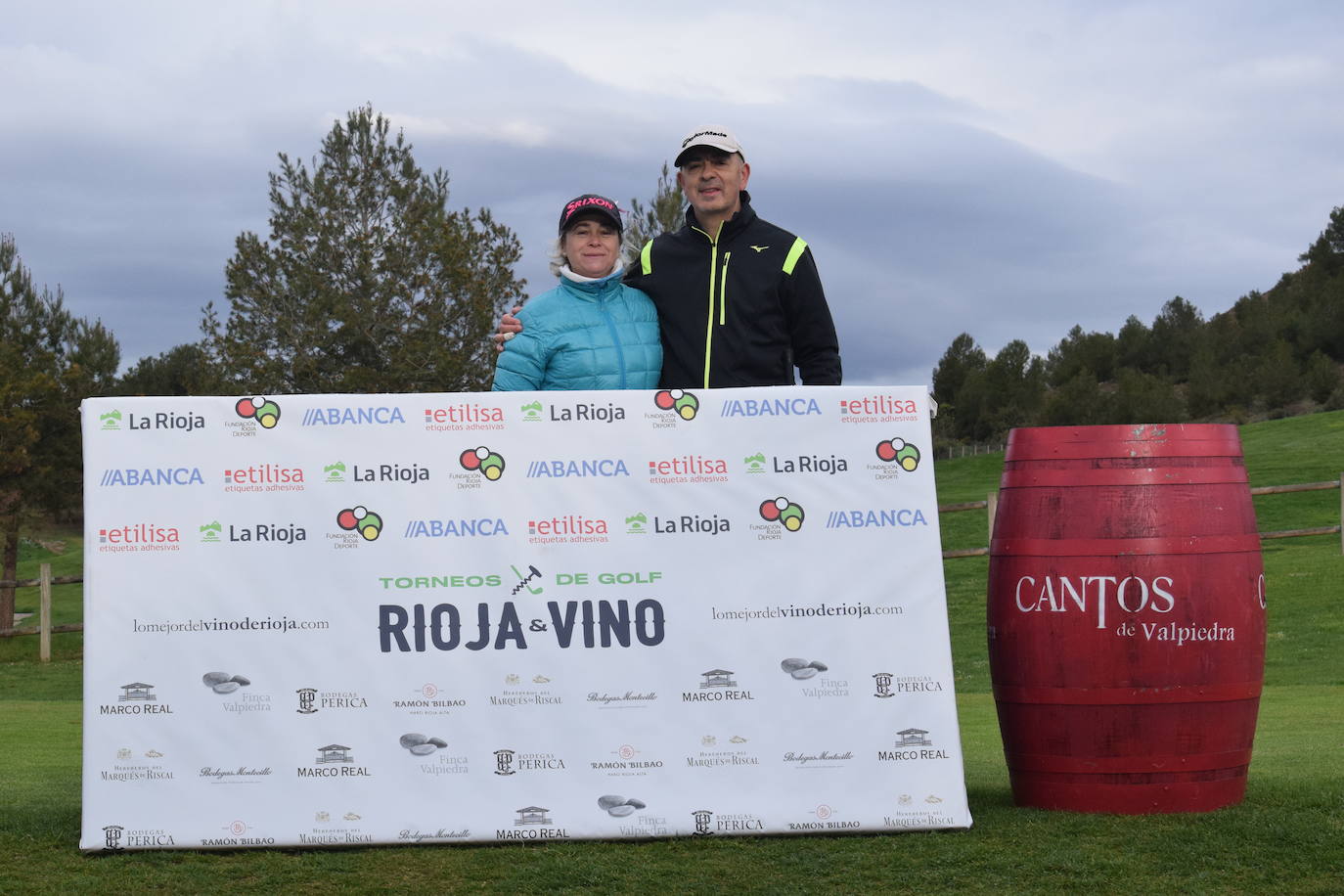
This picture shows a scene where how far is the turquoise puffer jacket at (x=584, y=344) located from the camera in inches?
190

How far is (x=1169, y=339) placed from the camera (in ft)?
326

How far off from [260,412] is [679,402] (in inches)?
54.3

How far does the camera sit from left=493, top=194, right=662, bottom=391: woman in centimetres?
484

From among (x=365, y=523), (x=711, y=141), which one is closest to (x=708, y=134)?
(x=711, y=141)

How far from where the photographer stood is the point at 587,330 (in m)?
4.87

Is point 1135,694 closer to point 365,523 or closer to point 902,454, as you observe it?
point 902,454

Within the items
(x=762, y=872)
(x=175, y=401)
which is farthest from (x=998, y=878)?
(x=175, y=401)

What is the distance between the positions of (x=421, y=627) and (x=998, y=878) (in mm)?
1936

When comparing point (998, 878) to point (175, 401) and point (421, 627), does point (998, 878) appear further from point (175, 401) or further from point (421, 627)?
point (175, 401)

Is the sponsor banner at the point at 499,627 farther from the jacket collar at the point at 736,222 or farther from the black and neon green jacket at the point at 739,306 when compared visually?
the jacket collar at the point at 736,222

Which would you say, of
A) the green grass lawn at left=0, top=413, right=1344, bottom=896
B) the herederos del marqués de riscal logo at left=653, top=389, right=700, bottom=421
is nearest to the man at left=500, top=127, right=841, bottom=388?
the herederos del marqués de riscal logo at left=653, top=389, right=700, bottom=421

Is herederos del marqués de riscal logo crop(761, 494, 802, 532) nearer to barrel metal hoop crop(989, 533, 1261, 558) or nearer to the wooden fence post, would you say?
barrel metal hoop crop(989, 533, 1261, 558)

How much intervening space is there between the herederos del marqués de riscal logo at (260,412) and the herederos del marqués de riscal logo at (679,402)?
4.11 feet

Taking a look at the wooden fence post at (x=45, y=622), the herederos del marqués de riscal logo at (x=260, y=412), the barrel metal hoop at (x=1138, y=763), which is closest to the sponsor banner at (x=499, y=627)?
the herederos del marqués de riscal logo at (x=260, y=412)
